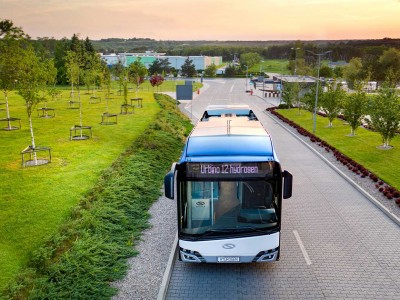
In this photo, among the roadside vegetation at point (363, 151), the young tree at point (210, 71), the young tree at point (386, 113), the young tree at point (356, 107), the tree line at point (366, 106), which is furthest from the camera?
the young tree at point (210, 71)

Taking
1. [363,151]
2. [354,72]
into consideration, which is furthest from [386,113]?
[354,72]

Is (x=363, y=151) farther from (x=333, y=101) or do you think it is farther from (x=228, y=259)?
(x=228, y=259)

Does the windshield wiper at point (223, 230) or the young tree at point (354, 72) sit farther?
the young tree at point (354, 72)

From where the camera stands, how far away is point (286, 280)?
941 centimetres

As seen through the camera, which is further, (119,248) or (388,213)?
(388,213)

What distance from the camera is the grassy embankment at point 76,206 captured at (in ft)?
30.1

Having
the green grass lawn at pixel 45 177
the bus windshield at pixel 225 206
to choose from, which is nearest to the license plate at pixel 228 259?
the bus windshield at pixel 225 206

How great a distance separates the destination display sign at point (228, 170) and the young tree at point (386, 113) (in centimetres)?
1570

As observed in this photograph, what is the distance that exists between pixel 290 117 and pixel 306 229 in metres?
A: 27.7

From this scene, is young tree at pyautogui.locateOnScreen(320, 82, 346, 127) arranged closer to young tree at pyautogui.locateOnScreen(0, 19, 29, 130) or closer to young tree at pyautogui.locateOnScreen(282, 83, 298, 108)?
young tree at pyautogui.locateOnScreen(282, 83, 298, 108)

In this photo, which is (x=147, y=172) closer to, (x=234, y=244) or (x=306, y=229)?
(x=306, y=229)

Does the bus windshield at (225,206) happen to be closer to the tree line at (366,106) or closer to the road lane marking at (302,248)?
the road lane marking at (302,248)

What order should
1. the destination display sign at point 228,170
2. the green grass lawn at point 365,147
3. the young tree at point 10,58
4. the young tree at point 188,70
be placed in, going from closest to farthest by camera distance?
the destination display sign at point 228,170, the green grass lawn at point 365,147, the young tree at point 10,58, the young tree at point 188,70

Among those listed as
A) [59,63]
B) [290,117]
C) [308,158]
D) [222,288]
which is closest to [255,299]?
[222,288]
